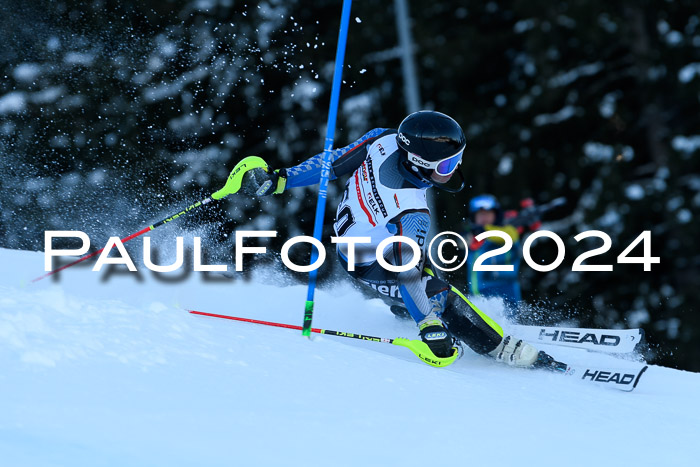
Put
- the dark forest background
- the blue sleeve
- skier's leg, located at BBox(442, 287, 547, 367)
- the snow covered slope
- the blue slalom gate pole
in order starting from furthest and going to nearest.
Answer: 1. the dark forest background
2. skier's leg, located at BBox(442, 287, 547, 367)
3. the blue sleeve
4. the blue slalom gate pole
5. the snow covered slope

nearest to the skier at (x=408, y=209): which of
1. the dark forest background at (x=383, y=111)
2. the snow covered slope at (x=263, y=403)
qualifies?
the snow covered slope at (x=263, y=403)

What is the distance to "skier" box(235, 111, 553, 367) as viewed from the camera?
13.7 feet

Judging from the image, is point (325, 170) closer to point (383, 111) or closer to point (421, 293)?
point (421, 293)

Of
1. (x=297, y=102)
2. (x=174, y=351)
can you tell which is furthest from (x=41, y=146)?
(x=174, y=351)

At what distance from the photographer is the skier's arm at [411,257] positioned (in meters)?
4.18

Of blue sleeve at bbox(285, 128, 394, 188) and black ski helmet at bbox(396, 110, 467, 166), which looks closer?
black ski helmet at bbox(396, 110, 467, 166)

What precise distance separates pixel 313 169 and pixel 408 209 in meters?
0.65

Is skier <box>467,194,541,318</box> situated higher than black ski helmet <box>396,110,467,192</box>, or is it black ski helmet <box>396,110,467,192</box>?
black ski helmet <box>396,110,467,192</box>

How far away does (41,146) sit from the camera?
11.6 meters

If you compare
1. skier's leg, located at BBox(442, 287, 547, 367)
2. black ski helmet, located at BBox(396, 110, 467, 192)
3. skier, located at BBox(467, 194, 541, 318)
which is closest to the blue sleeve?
black ski helmet, located at BBox(396, 110, 467, 192)

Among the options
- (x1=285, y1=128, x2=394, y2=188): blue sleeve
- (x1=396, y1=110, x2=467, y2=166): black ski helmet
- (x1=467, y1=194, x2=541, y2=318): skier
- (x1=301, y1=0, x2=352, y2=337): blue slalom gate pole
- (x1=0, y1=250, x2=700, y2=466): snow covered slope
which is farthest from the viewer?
(x1=467, y1=194, x2=541, y2=318): skier

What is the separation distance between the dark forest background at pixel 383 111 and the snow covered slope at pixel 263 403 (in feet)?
21.5

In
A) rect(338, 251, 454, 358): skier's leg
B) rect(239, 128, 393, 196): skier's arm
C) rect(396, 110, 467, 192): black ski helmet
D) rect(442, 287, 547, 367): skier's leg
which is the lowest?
rect(442, 287, 547, 367): skier's leg

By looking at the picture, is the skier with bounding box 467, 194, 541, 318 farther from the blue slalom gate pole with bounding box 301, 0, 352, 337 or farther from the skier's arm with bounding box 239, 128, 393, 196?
the blue slalom gate pole with bounding box 301, 0, 352, 337
